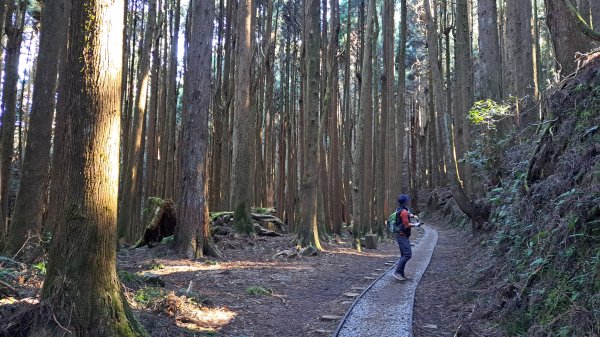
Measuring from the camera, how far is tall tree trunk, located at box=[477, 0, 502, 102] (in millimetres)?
14571

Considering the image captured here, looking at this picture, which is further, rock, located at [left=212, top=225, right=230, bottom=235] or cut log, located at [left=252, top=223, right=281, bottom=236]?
cut log, located at [left=252, top=223, right=281, bottom=236]

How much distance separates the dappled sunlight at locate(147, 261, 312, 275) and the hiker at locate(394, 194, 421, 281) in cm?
247

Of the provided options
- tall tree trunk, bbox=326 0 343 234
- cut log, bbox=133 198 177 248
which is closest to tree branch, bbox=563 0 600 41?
tall tree trunk, bbox=326 0 343 234

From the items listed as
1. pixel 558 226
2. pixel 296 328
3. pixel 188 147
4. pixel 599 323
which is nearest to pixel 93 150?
pixel 296 328

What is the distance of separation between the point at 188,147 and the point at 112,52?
22.6 ft

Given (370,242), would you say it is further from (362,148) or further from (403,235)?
(403,235)

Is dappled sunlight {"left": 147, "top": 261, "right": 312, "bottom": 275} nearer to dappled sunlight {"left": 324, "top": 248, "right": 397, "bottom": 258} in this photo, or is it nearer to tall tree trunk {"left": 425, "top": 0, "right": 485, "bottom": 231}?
dappled sunlight {"left": 324, "top": 248, "right": 397, "bottom": 258}

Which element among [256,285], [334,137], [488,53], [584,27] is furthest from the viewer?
[334,137]

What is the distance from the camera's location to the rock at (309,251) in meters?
12.9

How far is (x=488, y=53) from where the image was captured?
15055 mm

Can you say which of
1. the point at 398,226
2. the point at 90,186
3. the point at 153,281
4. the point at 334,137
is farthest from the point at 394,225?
the point at 334,137

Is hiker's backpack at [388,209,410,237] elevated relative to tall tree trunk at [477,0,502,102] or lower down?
lower down

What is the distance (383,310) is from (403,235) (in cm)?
305

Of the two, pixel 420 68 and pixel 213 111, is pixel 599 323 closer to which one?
pixel 213 111
